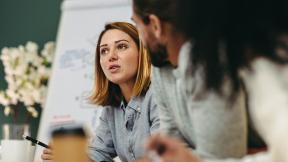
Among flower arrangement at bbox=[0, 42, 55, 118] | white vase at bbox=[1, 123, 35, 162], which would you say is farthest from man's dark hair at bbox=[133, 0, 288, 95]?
flower arrangement at bbox=[0, 42, 55, 118]

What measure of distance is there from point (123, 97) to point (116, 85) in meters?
0.03

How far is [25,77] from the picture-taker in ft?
5.86

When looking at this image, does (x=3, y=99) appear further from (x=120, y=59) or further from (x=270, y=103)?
(x=270, y=103)

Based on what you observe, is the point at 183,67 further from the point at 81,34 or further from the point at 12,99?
the point at 12,99

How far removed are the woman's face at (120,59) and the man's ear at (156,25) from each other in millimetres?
466

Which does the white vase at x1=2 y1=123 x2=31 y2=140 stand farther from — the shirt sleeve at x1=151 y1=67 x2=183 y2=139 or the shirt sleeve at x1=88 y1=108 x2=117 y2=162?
the shirt sleeve at x1=151 y1=67 x2=183 y2=139

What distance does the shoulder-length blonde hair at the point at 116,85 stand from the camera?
1057mm

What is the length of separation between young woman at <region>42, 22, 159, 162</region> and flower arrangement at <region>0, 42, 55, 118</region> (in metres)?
0.67

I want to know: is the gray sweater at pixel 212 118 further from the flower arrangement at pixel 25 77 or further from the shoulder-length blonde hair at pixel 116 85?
the flower arrangement at pixel 25 77

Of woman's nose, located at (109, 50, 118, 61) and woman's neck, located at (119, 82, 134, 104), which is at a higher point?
woman's nose, located at (109, 50, 118, 61)

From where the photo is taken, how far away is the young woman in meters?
1.05

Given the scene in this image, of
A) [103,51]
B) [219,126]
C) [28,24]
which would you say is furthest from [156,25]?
[28,24]

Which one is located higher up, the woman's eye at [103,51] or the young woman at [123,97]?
the woman's eye at [103,51]

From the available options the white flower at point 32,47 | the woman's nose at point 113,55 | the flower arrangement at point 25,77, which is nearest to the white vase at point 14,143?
the flower arrangement at point 25,77
